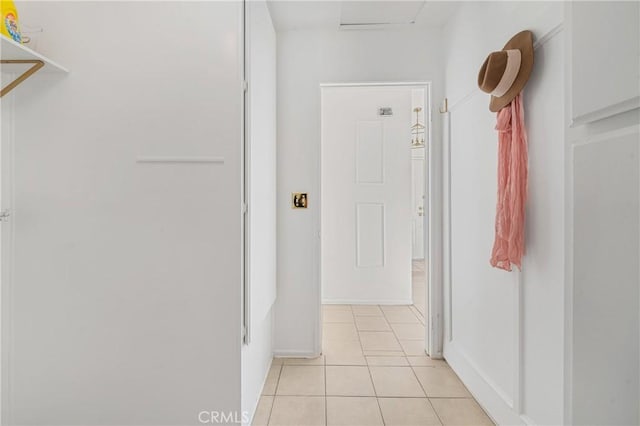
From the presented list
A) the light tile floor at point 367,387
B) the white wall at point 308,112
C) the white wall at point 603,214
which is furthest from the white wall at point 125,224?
the white wall at point 603,214

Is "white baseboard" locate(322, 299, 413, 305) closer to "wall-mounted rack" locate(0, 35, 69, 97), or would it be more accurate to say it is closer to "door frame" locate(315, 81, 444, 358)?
"door frame" locate(315, 81, 444, 358)

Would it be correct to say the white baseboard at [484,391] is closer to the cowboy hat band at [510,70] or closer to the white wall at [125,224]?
the white wall at [125,224]

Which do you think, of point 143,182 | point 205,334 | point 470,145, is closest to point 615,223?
point 205,334

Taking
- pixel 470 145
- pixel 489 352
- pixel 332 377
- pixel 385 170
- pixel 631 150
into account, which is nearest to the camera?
pixel 631 150

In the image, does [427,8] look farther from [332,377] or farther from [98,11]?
[332,377]

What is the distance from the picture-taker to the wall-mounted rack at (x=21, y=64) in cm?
130

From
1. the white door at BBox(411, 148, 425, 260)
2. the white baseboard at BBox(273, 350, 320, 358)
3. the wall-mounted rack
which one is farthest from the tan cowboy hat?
the white door at BBox(411, 148, 425, 260)

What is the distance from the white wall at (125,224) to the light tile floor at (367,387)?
1.85 ft

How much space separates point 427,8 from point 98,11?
187 centimetres

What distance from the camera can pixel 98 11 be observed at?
4.87 feet

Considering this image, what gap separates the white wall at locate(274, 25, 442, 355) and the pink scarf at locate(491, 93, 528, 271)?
3.27ft

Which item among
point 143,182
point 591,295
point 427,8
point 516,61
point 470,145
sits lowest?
point 591,295

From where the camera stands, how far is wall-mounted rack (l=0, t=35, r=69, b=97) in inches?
51.2

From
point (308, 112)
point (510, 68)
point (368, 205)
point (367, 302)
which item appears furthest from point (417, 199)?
point (510, 68)
